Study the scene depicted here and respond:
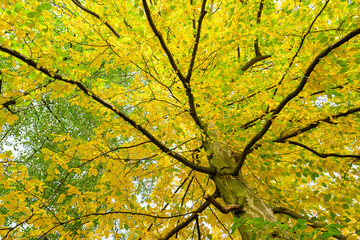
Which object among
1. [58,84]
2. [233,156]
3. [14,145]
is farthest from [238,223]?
[14,145]

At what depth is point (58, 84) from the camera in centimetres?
246

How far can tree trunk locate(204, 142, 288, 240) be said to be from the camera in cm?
220

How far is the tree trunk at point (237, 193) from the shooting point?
2.20 metres

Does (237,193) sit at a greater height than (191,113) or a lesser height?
lesser

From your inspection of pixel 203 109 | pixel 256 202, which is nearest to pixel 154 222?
pixel 256 202

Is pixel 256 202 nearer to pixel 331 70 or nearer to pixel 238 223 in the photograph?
pixel 238 223

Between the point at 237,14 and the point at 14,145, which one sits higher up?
the point at 14,145

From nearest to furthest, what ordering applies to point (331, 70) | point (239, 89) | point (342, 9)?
point (331, 70) < point (342, 9) < point (239, 89)

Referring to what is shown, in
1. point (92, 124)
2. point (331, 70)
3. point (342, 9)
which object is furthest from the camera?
point (92, 124)

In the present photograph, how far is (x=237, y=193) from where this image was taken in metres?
2.58

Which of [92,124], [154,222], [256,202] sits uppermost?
[92,124]

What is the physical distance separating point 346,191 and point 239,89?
2618mm

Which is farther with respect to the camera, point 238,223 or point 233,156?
point 233,156

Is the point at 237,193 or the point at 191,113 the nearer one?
the point at 237,193
